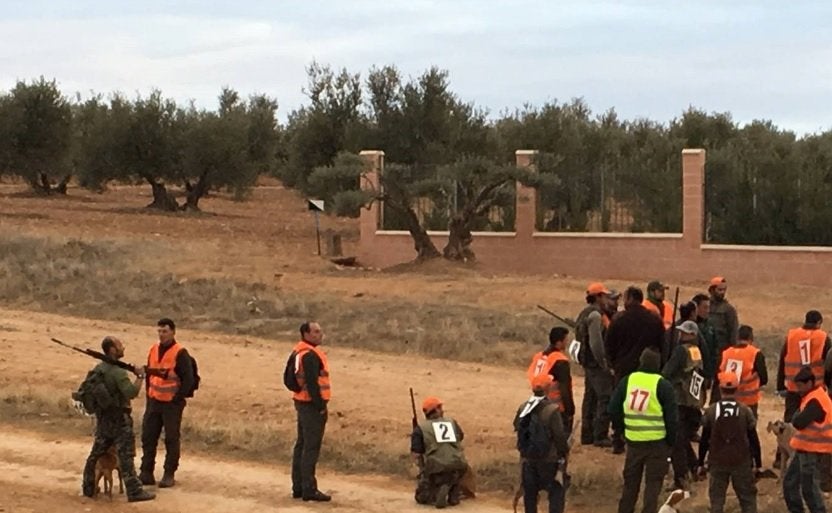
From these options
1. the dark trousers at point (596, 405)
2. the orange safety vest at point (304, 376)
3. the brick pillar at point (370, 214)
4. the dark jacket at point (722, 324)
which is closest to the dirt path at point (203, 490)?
the orange safety vest at point (304, 376)

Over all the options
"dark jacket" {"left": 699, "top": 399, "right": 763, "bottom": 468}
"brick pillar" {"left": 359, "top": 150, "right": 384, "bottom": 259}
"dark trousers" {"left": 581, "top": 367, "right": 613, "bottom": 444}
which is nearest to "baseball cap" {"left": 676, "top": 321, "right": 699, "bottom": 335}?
"dark trousers" {"left": 581, "top": 367, "right": 613, "bottom": 444}

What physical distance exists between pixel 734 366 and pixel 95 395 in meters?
6.14

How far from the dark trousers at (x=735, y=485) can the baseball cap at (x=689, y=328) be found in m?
1.85

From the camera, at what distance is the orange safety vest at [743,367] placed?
42.3 feet

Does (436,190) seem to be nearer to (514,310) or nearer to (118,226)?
(514,310)

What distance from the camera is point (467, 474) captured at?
12891 millimetres

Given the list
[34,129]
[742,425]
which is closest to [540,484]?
[742,425]

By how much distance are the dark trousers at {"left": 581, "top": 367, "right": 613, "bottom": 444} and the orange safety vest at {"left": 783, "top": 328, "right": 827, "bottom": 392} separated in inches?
73.8

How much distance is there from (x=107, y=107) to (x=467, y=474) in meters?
39.5

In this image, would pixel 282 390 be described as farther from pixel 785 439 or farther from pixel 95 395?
pixel 785 439

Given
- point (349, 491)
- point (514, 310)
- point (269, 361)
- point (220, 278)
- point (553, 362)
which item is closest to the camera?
point (553, 362)

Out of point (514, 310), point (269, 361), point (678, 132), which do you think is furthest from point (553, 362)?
point (678, 132)

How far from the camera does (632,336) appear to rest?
1302 cm

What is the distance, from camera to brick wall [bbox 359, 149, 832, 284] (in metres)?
28.7
